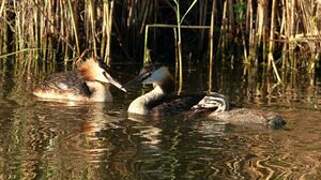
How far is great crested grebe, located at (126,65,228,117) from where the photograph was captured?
8.45 m

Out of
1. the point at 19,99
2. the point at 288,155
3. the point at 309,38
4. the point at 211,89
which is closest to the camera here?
the point at 288,155

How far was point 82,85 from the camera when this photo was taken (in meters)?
9.57

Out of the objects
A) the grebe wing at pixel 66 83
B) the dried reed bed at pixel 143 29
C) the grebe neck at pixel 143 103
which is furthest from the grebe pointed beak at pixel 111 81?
the dried reed bed at pixel 143 29

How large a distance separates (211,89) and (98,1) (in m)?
2.05

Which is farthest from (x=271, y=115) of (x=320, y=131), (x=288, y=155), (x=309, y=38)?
(x=309, y=38)

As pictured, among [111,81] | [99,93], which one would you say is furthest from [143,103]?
[111,81]

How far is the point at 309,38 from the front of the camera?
1100 centimetres

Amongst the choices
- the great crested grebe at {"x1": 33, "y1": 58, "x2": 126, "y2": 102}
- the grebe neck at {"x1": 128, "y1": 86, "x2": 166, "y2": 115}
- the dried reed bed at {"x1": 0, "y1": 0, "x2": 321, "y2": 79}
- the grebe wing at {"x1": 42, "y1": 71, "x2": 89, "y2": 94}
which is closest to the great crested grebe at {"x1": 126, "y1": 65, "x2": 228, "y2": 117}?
the grebe neck at {"x1": 128, "y1": 86, "x2": 166, "y2": 115}

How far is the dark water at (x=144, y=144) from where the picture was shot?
6.16m

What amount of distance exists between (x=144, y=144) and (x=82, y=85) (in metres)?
2.66

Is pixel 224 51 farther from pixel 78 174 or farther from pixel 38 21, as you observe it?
pixel 78 174

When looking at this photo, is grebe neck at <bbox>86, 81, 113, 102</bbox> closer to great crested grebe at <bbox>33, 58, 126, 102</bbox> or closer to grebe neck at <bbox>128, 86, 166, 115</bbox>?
great crested grebe at <bbox>33, 58, 126, 102</bbox>

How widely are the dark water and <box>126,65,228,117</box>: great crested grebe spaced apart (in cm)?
18

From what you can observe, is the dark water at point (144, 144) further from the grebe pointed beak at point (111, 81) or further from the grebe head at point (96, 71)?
the grebe head at point (96, 71)
